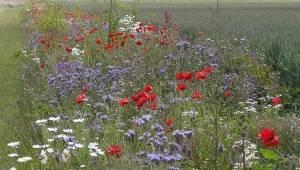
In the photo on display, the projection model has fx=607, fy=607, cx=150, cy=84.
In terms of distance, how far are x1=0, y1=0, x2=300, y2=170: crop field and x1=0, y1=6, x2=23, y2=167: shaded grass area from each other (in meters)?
0.03

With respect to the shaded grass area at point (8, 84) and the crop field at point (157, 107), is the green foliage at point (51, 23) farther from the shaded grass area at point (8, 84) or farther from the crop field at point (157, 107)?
the crop field at point (157, 107)

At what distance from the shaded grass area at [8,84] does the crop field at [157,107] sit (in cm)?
3

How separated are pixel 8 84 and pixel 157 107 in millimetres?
6246

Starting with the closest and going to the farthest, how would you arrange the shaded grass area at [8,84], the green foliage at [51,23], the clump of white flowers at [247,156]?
the clump of white flowers at [247,156], the shaded grass area at [8,84], the green foliage at [51,23]

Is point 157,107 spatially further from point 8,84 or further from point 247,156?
point 8,84

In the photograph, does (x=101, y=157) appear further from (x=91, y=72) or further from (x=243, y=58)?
(x=243, y=58)

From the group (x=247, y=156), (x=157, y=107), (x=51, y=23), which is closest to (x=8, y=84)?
(x=51, y=23)

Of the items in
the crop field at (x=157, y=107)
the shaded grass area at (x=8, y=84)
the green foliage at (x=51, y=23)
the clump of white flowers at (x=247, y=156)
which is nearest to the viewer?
the crop field at (x=157, y=107)

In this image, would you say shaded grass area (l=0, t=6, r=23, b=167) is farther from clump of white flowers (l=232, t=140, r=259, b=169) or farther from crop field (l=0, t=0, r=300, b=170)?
clump of white flowers (l=232, t=140, r=259, b=169)

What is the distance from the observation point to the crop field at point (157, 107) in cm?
443

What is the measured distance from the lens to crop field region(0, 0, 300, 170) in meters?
4.43

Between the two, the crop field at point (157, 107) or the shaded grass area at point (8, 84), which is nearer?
the crop field at point (157, 107)

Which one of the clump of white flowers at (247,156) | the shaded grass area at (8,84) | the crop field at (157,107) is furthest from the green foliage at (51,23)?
the clump of white flowers at (247,156)

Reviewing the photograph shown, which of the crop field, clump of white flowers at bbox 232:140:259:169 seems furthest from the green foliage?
clump of white flowers at bbox 232:140:259:169
